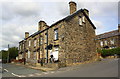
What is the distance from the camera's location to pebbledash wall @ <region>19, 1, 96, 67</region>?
19609 mm

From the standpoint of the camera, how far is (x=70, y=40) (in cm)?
2019

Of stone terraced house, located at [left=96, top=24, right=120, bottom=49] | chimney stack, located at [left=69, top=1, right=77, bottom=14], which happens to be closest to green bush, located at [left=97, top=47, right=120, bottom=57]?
stone terraced house, located at [left=96, top=24, right=120, bottom=49]

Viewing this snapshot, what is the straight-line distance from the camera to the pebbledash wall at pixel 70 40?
1961 cm

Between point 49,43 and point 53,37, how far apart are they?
1.67 metres

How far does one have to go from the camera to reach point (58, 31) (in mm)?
20906

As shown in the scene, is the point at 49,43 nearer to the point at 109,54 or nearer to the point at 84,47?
the point at 84,47

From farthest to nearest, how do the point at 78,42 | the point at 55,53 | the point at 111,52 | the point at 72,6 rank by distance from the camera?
the point at 111,52 → the point at 72,6 → the point at 78,42 → the point at 55,53

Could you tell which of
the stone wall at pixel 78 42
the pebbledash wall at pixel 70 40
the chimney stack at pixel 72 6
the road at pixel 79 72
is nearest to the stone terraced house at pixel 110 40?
the pebbledash wall at pixel 70 40

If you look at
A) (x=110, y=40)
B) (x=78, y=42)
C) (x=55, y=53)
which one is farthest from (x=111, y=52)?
(x=55, y=53)

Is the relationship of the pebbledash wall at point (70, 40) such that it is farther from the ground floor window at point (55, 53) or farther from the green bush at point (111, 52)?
the green bush at point (111, 52)

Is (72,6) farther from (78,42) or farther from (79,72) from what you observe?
(79,72)

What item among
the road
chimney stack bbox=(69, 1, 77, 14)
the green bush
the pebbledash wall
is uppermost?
chimney stack bbox=(69, 1, 77, 14)

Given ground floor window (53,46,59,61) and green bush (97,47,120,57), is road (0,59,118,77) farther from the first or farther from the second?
green bush (97,47,120,57)

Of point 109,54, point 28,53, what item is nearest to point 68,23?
point 28,53
